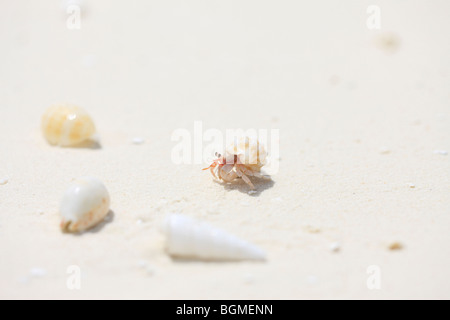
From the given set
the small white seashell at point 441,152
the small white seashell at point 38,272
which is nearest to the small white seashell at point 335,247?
the small white seashell at point 38,272

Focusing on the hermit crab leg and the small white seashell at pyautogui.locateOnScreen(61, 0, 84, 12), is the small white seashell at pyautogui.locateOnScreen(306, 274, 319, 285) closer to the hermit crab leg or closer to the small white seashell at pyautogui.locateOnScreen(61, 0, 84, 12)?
the hermit crab leg

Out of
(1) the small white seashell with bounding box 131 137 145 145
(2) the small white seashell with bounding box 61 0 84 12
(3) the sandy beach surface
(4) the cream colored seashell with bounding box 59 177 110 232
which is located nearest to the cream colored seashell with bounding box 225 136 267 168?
(3) the sandy beach surface

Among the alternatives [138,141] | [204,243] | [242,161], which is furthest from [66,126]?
[204,243]

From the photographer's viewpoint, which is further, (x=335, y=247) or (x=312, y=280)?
(x=335, y=247)

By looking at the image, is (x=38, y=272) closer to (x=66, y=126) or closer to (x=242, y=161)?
(x=242, y=161)

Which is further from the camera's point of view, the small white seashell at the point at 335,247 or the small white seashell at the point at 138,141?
the small white seashell at the point at 138,141

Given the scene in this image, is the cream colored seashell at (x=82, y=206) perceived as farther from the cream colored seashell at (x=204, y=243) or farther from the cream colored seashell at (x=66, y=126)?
the cream colored seashell at (x=66, y=126)
